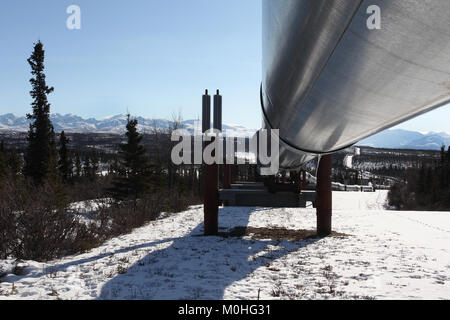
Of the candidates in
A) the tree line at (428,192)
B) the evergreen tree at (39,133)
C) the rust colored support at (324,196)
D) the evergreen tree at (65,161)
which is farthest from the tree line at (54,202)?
the tree line at (428,192)

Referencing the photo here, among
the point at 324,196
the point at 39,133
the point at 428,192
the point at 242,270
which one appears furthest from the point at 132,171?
the point at 428,192

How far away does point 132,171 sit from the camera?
25781mm

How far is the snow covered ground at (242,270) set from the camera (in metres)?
4.43

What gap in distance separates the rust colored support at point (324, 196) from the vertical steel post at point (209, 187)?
9.01 feet

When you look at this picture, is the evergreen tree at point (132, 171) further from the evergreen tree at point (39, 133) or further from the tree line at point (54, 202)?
the evergreen tree at point (39, 133)

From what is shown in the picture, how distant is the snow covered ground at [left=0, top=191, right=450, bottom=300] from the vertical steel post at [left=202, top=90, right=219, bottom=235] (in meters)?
0.48

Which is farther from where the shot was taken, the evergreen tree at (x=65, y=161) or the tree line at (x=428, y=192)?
the evergreen tree at (x=65, y=161)

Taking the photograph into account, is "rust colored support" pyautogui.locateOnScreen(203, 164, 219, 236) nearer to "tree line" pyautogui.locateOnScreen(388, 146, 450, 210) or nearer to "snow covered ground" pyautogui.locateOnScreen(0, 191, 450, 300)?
"snow covered ground" pyautogui.locateOnScreen(0, 191, 450, 300)

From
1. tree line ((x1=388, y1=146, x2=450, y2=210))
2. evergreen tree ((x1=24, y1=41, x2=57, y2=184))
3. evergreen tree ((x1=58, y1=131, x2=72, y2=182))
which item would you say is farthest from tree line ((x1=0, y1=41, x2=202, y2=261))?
tree line ((x1=388, y1=146, x2=450, y2=210))

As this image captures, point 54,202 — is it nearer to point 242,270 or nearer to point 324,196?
point 242,270

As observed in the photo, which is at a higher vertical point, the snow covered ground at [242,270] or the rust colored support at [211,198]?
the rust colored support at [211,198]

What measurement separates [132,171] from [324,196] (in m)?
19.5

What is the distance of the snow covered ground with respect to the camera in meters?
4.43
